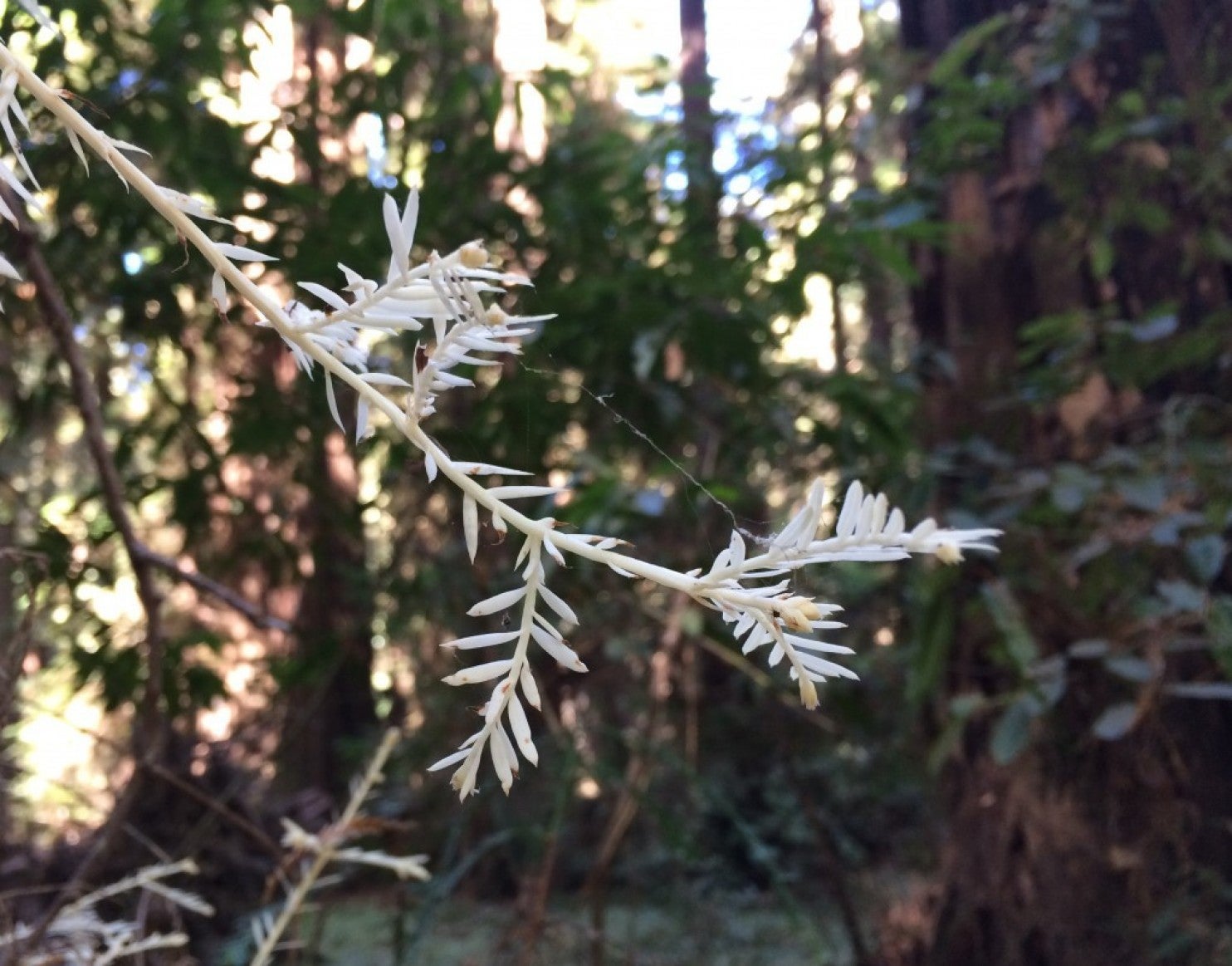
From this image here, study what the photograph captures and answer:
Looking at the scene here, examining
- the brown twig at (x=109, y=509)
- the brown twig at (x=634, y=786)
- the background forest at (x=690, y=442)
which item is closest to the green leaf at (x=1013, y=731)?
the background forest at (x=690, y=442)

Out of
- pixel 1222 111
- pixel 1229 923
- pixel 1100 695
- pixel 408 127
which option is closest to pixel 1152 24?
pixel 1222 111

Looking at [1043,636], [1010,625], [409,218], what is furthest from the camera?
[1043,636]

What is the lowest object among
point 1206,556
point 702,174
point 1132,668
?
point 1132,668

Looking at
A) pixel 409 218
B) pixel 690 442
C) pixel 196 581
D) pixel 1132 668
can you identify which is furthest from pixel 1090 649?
pixel 409 218

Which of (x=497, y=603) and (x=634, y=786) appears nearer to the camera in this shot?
(x=497, y=603)

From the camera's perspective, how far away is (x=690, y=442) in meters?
1.47

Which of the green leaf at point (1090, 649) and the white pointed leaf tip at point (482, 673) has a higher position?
the white pointed leaf tip at point (482, 673)

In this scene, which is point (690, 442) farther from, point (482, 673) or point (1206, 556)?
point (482, 673)

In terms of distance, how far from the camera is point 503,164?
1.29 m

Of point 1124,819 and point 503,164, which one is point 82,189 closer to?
point 503,164

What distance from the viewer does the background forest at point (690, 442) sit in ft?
3.50

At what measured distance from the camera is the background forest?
3.50ft

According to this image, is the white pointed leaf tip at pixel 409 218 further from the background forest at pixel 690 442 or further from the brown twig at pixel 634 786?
the brown twig at pixel 634 786

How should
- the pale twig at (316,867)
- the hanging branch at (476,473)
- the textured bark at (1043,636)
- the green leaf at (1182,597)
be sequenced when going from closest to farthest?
the hanging branch at (476,473) → the pale twig at (316,867) → the green leaf at (1182,597) → the textured bark at (1043,636)
